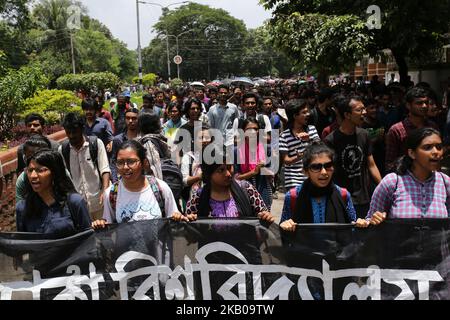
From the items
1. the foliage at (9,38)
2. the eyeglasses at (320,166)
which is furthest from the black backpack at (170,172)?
the foliage at (9,38)

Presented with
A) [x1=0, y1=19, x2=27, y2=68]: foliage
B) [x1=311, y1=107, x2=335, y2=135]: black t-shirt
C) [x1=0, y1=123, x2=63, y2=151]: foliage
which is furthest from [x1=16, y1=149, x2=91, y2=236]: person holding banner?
[x1=0, y1=19, x2=27, y2=68]: foliage

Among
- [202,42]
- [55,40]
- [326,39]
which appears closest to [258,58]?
[202,42]

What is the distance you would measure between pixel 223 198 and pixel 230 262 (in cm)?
43

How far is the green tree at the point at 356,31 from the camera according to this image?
424 inches

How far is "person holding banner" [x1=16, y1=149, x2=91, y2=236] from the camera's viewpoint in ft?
11.8

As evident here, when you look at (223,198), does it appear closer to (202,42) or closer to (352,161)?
(352,161)

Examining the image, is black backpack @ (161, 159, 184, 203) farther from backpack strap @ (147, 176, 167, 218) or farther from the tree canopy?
the tree canopy

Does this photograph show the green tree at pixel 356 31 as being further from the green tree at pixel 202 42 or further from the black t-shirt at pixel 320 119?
the green tree at pixel 202 42

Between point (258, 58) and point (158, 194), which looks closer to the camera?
point (158, 194)

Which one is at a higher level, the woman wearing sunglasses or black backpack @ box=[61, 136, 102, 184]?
black backpack @ box=[61, 136, 102, 184]

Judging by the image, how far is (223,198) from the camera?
3701 mm
